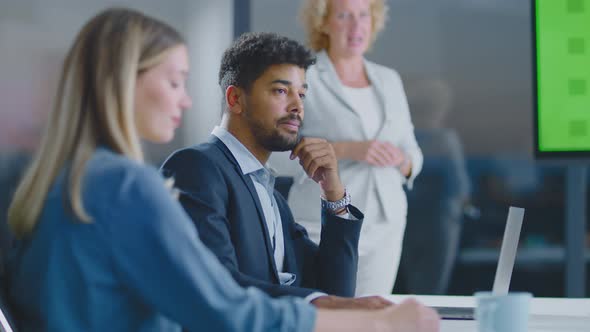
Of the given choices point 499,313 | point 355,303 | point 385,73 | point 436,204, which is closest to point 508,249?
point 499,313

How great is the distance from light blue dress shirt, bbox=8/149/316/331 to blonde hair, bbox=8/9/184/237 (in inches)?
1.2

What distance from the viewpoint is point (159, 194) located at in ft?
3.22

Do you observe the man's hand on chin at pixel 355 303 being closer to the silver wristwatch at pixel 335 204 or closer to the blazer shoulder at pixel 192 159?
the blazer shoulder at pixel 192 159

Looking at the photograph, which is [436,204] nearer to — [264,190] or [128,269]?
[264,190]

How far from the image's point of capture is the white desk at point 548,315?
149 cm

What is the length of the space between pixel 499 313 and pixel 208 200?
1.98ft

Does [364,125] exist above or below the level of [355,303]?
above

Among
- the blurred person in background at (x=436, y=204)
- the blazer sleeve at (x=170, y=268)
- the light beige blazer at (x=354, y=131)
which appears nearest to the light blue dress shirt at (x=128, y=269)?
the blazer sleeve at (x=170, y=268)

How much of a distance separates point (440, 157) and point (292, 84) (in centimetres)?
354

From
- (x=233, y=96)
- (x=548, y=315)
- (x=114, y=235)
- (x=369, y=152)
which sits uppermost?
(x=233, y=96)

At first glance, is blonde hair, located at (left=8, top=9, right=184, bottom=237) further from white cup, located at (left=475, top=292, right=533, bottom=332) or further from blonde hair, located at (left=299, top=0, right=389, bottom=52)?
blonde hair, located at (left=299, top=0, right=389, bottom=52)

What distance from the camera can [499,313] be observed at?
116 centimetres

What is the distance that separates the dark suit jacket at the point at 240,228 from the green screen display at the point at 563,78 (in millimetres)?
988

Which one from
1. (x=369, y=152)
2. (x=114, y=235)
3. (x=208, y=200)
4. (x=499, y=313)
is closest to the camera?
(x=114, y=235)
